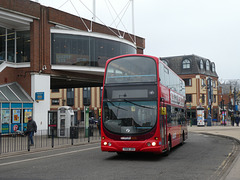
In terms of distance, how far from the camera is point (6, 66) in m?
26.9

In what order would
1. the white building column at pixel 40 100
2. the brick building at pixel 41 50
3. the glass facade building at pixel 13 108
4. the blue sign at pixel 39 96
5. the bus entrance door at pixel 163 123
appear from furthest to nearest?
1. the white building column at pixel 40 100
2. the brick building at pixel 41 50
3. the blue sign at pixel 39 96
4. the glass facade building at pixel 13 108
5. the bus entrance door at pixel 163 123

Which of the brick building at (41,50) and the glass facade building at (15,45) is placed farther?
the glass facade building at (15,45)

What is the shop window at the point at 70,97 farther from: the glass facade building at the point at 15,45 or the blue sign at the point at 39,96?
the blue sign at the point at 39,96

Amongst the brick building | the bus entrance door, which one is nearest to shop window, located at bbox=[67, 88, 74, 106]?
the brick building

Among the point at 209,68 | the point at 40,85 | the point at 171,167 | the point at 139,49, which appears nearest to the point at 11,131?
the point at 40,85

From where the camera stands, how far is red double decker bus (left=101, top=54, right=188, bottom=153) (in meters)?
11.6

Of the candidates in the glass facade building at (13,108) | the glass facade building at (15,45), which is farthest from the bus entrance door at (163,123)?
the glass facade building at (15,45)

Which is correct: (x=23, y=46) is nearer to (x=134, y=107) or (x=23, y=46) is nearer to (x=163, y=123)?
(x=134, y=107)

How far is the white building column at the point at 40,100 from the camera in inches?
1055

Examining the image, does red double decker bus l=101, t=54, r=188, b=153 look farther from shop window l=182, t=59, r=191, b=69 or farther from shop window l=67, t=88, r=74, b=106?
shop window l=67, t=88, r=74, b=106

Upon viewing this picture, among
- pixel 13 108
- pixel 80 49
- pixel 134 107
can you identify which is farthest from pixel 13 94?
pixel 134 107

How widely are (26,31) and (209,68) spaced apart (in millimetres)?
50750

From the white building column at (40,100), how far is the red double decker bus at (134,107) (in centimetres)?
1556

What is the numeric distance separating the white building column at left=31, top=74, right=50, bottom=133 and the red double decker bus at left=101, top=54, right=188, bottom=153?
613 inches
